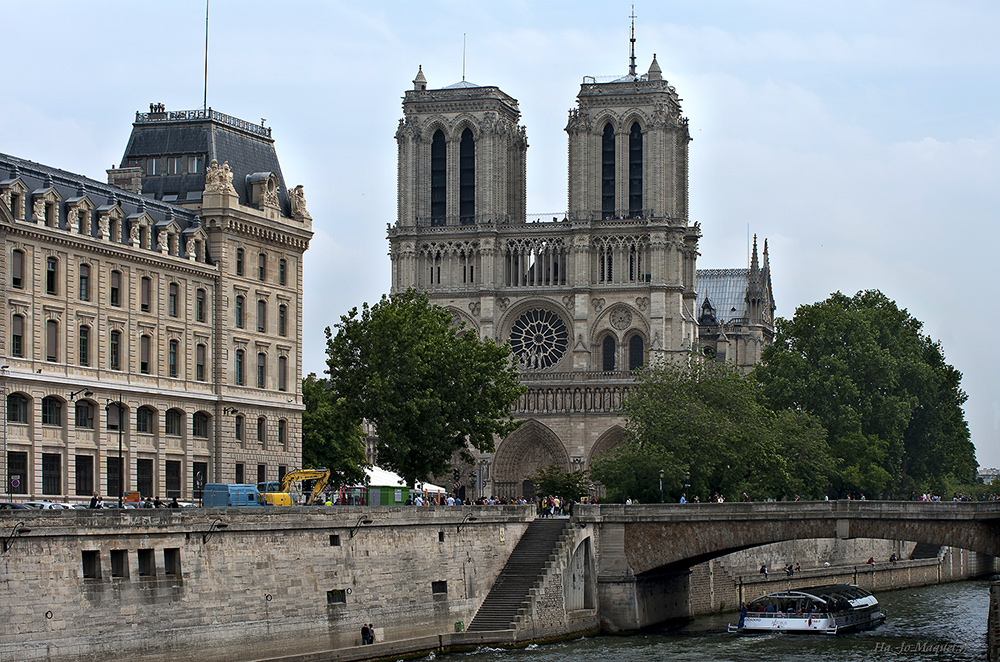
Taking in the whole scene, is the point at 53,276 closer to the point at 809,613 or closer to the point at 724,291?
the point at 809,613

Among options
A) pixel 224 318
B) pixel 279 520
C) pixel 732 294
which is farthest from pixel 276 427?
pixel 732 294

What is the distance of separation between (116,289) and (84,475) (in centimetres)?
739

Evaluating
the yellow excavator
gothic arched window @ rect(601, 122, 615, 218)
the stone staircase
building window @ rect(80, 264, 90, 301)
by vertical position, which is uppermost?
gothic arched window @ rect(601, 122, 615, 218)

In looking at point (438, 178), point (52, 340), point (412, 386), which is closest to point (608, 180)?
point (438, 178)

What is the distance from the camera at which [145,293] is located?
7294cm

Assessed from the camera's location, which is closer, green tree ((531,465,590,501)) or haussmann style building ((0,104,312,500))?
haussmann style building ((0,104,312,500))

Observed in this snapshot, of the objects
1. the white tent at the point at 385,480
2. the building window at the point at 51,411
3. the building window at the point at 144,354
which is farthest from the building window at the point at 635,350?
the building window at the point at 51,411

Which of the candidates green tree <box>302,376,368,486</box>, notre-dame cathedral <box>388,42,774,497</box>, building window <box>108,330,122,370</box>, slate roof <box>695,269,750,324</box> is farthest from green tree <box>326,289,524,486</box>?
slate roof <box>695,269,750,324</box>

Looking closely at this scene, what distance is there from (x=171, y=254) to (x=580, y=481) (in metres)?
47.7

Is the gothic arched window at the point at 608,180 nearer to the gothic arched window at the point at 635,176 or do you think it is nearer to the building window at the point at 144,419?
the gothic arched window at the point at 635,176

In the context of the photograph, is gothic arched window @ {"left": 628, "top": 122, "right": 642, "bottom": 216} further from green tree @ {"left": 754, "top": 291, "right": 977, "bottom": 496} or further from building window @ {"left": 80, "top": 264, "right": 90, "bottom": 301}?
building window @ {"left": 80, "top": 264, "right": 90, "bottom": 301}

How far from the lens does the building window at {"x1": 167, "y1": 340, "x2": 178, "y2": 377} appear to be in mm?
74062

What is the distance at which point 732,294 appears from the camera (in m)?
181

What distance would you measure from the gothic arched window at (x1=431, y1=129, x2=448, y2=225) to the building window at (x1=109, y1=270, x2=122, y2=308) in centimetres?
7378
